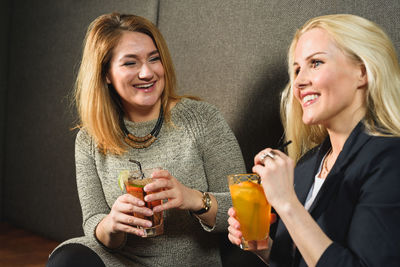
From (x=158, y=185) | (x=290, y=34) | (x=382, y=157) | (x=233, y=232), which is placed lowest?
(x=233, y=232)

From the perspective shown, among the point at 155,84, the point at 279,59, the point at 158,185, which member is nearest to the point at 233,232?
the point at 158,185

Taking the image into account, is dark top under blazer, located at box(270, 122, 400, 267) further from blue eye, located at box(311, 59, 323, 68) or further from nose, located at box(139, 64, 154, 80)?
nose, located at box(139, 64, 154, 80)

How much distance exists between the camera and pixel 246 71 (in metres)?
2.21

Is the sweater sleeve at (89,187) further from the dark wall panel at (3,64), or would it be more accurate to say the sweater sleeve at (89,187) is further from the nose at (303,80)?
the dark wall panel at (3,64)

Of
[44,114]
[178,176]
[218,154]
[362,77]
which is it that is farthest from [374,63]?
[44,114]

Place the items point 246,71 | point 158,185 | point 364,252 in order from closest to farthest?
point 364,252 < point 158,185 < point 246,71

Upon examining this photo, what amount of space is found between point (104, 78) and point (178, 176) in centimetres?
57

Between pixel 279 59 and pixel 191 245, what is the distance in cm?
92

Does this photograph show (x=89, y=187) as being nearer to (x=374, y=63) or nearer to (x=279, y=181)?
(x=279, y=181)

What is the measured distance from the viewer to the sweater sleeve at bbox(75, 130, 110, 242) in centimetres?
186

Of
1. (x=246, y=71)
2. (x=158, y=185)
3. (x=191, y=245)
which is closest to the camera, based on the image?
(x=158, y=185)

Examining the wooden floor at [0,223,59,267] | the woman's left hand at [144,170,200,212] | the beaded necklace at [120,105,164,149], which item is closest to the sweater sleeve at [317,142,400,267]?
the woman's left hand at [144,170,200,212]

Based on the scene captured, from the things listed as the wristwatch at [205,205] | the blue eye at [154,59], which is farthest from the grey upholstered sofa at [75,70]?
the blue eye at [154,59]

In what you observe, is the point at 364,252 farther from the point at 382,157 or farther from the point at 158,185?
the point at 158,185
